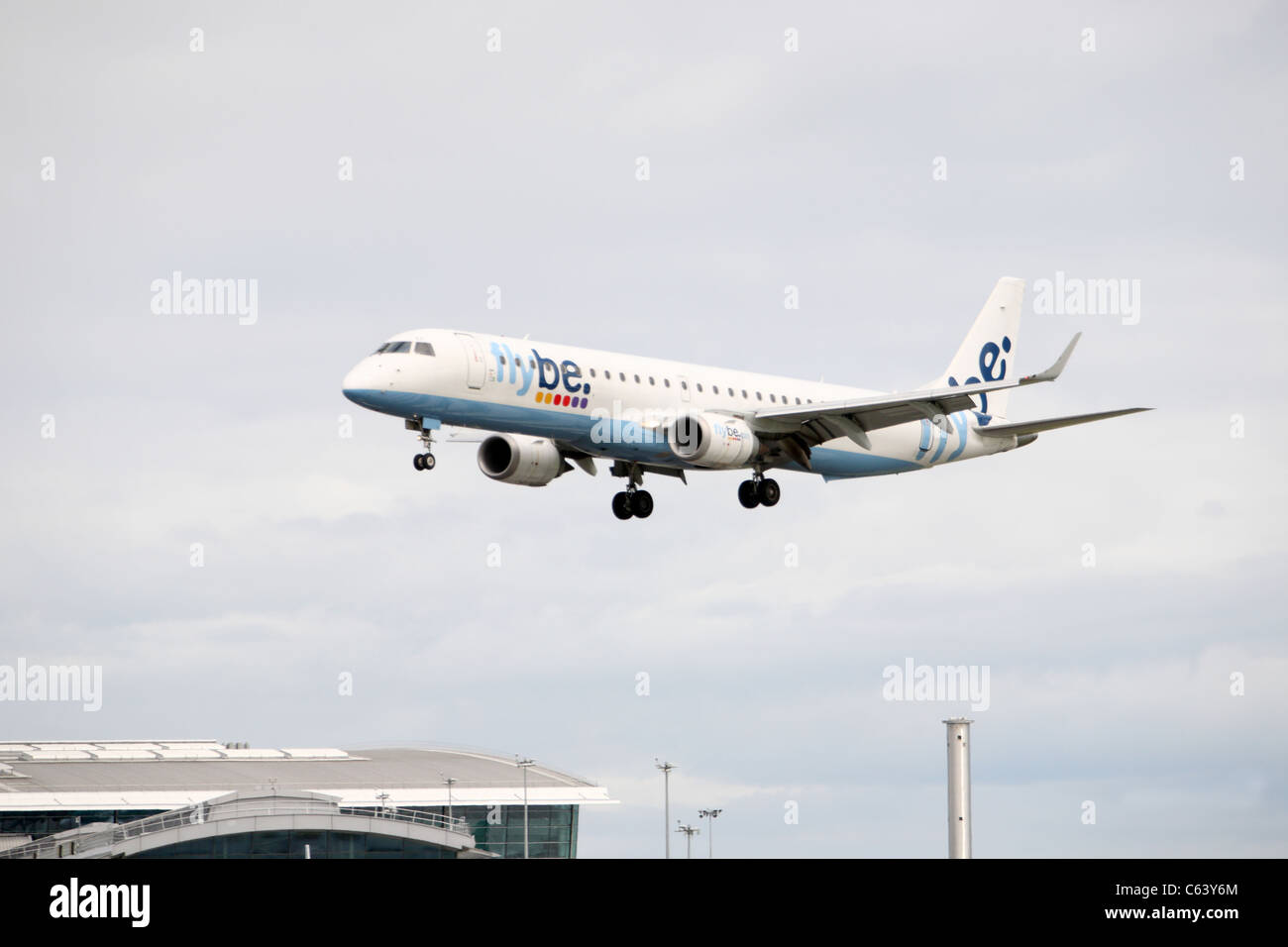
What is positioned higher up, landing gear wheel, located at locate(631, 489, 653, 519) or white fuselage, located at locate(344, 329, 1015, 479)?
white fuselage, located at locate(344, 329, 1015, 479)

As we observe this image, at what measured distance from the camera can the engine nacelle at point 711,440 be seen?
6088cm

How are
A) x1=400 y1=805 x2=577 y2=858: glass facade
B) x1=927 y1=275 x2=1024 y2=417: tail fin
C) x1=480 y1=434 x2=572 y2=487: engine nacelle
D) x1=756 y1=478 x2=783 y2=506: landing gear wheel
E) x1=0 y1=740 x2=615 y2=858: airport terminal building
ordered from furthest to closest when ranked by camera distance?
x1=400 y1=805 x2=577 y2=858: glass facade
x1=0 y1=740 x2=615 y2=858: airport terminal building
x1=927 y1=275 x2=1024 y2=417: tail fin
x1=756 y1=478 x2=783 y2=506: landing gear wheel
x1=480 y1=434 x2=572 y2=487: engine nacelle

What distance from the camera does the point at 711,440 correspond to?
2409 inches

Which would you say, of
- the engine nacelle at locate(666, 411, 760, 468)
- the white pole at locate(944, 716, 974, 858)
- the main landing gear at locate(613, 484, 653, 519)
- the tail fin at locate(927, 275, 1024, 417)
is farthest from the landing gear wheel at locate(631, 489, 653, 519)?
the white pole at locate(944, 716, 974, 858)

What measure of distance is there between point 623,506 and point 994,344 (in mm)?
22930

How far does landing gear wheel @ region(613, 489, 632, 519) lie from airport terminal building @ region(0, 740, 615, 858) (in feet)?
81.7

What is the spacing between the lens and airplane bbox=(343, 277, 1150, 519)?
56.8 meters

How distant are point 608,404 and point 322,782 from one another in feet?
212

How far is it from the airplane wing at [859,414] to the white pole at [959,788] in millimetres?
23098

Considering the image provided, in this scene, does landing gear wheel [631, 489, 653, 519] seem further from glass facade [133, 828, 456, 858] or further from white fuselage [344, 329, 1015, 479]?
glass facade [133, 828, 456, 858]
